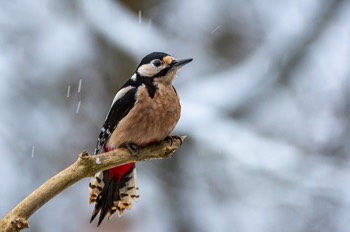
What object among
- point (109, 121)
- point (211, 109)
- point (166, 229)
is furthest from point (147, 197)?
point (109, 121)

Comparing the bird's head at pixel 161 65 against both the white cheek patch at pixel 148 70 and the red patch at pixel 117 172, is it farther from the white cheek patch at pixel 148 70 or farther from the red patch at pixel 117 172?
the red patch at pixel 117 172

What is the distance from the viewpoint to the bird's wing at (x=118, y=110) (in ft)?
12.4

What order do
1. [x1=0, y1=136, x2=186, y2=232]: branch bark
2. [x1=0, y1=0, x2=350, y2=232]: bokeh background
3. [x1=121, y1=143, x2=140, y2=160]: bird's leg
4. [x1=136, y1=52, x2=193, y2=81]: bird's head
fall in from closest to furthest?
1. [x1=0, y1=136, x2=186, y2=232]: branch bark
2. [x1=121, y1=143, x2=140, y2=160]: bird's leg
3. [x1=136, y1=52, x2=193, y2=81]: bird's head
4. [x1=0, y1=0, x2=350, y2=232]: bokeh background

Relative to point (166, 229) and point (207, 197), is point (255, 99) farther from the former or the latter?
point (166, 229)

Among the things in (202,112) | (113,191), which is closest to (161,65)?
(113,191)

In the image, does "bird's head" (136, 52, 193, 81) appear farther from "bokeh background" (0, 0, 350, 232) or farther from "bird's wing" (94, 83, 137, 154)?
"bokeh background" (0, 0, 350, 232)

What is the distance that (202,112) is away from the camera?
265 inches

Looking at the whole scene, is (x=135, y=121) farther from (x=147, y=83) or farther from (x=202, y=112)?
(x=202, y=112)

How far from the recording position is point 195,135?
655 centimetres

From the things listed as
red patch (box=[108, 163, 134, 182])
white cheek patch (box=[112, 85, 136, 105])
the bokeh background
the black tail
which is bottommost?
the black tail

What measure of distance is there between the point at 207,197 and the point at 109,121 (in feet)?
10.9

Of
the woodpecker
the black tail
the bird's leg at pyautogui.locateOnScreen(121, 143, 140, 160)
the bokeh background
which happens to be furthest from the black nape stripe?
the bokeh background

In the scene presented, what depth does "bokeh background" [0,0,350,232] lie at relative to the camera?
6.50 metres

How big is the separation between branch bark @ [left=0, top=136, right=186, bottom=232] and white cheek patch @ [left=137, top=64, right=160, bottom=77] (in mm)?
471
